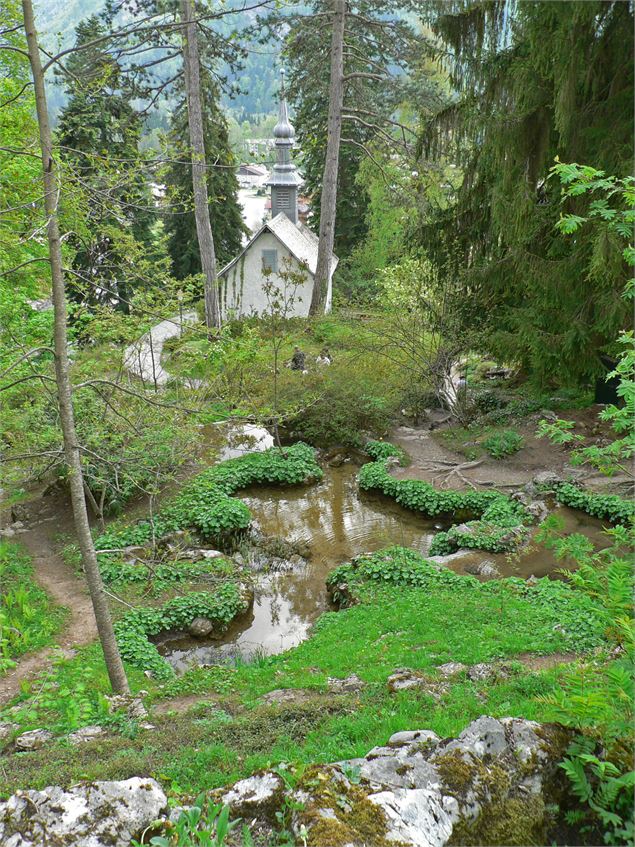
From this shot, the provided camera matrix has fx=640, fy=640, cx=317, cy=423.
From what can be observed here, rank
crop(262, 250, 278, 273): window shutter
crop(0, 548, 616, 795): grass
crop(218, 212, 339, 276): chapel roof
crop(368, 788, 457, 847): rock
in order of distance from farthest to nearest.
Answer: crop(262, 250, 278, 273): window shutter
crop(218, 212, 339, 276): chapel roof
crop(0, 548, 616, 795): grass
crop(368, 788, 457, 847): rock

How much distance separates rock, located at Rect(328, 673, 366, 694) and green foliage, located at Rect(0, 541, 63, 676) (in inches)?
150

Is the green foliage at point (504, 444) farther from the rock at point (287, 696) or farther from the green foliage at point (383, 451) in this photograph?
the rock at point (287, 696)

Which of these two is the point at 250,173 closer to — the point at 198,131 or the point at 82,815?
the point at 198,131

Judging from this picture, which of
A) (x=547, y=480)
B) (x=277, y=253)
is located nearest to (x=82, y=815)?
(x=547, y=480)

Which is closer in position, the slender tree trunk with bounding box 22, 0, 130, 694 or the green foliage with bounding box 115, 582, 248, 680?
the slender tree trunk with bounding box 22, 0, 130, 694

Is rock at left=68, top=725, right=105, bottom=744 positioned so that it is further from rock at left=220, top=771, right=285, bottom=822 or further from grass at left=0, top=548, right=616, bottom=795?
rock at left=220, top=771, right=285, bottom=822

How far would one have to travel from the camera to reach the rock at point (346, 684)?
6.73 m

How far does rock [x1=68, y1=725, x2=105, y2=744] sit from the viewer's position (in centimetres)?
604

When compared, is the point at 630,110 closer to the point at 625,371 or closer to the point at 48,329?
the point at 625,371

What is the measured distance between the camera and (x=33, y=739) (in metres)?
6.10

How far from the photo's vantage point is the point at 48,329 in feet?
38.3

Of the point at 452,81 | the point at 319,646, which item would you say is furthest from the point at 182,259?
the point at 319,646

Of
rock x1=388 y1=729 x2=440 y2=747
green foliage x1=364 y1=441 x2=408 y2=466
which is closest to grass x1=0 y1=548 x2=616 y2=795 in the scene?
rock x1=388 y1=729 x2=440 y2=747

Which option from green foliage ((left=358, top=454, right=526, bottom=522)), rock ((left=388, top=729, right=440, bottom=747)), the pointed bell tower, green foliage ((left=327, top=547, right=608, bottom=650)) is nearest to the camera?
rock ((left=388, top=729, right=440, bottom=747))
